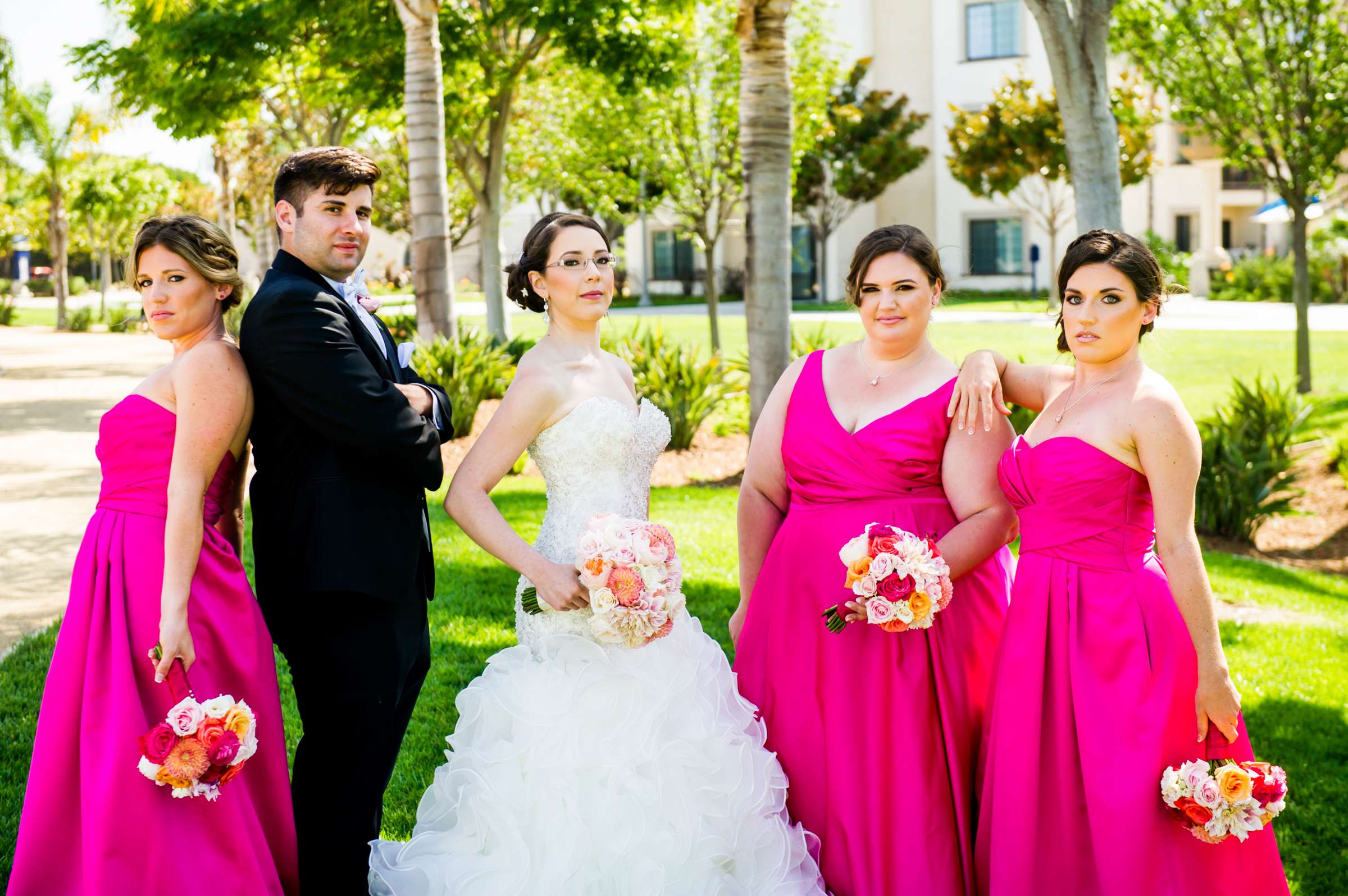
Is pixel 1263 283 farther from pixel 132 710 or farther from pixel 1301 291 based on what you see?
pixel 132 710

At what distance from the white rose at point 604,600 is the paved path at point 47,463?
15.5 ft

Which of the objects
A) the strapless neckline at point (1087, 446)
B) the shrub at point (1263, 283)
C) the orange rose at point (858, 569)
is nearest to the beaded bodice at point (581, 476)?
the orange rose at point (858, 569)

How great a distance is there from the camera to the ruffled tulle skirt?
3.20 meters

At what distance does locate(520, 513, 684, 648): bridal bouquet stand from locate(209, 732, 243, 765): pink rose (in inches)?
37.8

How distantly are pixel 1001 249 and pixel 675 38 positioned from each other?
27053 mm

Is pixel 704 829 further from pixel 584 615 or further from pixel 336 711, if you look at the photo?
pixel 336 711

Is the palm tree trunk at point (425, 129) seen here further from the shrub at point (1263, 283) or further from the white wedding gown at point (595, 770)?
the shrub at point (1263, 283)

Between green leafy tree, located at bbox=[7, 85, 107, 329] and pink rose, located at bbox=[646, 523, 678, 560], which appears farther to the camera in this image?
green leafy tree, located at bbox=[7, 85, 107, 329]

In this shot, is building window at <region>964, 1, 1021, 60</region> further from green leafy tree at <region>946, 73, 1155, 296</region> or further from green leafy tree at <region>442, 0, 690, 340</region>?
green leafy tree at <region>442, 0, 690, 340</region>

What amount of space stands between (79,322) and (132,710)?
3222 centimetres

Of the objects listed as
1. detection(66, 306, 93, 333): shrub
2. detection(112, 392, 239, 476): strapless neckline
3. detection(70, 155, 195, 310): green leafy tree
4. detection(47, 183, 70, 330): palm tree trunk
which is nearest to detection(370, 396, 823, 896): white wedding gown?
detection(112, 392, 239, 476): strapless neckline

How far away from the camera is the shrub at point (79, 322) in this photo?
1236 inches

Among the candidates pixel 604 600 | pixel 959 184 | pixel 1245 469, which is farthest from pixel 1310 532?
pixel 959 184

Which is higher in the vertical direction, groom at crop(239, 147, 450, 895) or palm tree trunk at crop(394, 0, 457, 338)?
palm tree trunk at crop(394, 0, 457, 338)
